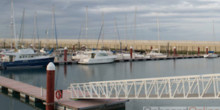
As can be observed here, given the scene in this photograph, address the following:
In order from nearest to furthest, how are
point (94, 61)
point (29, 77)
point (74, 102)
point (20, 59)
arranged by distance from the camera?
point (74, 102) → point (29, 77) → point (20, 59) → point (94, 61)

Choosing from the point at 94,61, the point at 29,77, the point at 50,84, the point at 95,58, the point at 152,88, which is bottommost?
the point at 29,77

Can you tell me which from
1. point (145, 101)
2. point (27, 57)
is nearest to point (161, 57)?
point (27, 57)

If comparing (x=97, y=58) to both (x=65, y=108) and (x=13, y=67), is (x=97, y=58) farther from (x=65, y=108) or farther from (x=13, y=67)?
(x=65, y=108)

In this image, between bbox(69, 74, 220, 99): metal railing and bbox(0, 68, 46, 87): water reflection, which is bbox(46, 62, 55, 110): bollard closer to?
bbox(69, 74, 220, 99): metal railing

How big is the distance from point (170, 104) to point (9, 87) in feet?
50.9

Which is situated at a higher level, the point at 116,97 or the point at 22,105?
the point at 116,97

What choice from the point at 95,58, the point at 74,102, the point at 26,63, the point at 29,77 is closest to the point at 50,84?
the point at 74,102

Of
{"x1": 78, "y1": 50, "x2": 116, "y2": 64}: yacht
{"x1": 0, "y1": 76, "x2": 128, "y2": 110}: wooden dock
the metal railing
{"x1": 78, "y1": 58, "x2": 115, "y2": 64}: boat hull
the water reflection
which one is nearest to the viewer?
the metal railing

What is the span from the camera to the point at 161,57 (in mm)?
72250

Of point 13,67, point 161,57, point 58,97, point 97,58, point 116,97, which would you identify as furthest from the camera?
point 161,57

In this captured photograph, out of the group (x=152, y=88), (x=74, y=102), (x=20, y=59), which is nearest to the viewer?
(x=152, y=88)

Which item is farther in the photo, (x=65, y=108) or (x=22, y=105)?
(x=22, y=105)

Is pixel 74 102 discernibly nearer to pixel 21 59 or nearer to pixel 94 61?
pixel 21 59

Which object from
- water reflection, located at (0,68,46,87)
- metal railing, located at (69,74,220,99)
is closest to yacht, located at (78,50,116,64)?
water reflection, located at (0,68,46,87)
